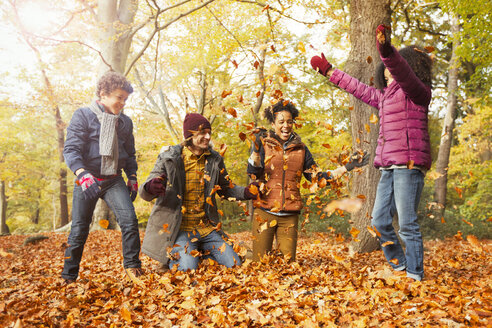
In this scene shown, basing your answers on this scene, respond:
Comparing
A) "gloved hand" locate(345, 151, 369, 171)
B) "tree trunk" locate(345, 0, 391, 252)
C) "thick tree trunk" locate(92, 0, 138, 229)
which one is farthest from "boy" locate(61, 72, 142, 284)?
"thick tree trunk" locate(92, 0, 138, 229)

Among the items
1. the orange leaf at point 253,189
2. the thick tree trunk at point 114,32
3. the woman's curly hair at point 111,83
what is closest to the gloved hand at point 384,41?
the orange leaf at point 253,189

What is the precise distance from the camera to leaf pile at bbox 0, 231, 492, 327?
2.16 meters

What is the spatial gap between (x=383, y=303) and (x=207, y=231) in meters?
2.07

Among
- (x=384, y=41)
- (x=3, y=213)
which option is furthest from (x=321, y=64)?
(x=3, y=213)

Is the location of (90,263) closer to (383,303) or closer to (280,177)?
(280,177)

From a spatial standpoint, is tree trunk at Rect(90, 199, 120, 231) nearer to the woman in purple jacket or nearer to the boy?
the boy

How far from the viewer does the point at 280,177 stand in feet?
12.3

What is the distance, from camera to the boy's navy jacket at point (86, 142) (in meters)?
3.42

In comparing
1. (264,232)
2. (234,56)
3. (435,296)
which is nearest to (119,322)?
(264,232)

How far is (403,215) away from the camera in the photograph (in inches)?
116

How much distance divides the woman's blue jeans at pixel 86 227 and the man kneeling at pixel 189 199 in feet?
0.51

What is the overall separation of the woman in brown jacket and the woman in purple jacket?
0.65m

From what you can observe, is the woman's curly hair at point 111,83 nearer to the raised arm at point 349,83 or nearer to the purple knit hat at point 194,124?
the purple knit hat at point 194,124

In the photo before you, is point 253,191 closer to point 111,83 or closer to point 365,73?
point 111,83
